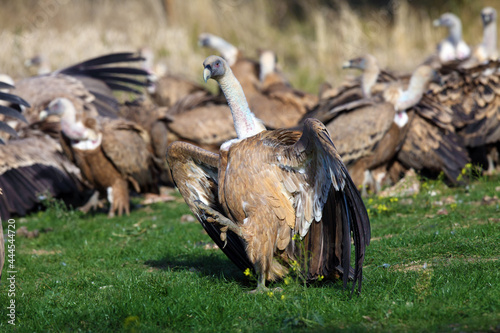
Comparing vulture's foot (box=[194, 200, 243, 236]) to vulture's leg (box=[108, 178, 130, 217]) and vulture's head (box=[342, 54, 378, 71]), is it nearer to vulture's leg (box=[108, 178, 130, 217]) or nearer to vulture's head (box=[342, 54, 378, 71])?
vulture's leg (box=[108, 178, 130, 217])

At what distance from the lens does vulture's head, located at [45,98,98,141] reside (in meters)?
8.55

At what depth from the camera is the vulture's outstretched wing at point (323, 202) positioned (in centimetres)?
434

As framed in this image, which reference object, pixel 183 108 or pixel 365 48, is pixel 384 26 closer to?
pixel 365 48

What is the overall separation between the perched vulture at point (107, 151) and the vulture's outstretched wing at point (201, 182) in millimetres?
3451

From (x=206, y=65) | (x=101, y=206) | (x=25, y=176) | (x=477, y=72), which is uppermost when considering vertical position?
(x=206, y=65)

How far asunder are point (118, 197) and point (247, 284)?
415 cm

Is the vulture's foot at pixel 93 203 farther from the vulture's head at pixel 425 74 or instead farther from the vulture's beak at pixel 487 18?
the vulture's beak at pixel 487 18

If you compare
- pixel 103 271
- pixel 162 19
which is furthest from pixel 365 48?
pixel 103 271

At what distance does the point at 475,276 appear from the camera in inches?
188

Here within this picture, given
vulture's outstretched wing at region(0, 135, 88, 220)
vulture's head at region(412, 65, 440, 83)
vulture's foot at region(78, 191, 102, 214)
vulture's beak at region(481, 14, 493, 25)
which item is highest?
vulture's beak at region(481, 14, 493, 25)

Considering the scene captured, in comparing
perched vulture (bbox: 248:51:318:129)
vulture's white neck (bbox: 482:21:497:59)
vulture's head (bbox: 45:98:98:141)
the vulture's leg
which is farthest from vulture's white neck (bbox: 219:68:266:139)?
vulture's white neck (bbox: 482:21:497:59)

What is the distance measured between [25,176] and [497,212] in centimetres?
621

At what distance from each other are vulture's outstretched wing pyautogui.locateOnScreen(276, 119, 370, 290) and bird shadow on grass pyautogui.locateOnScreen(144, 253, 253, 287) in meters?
0.72

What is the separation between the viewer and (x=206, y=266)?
237 inches
